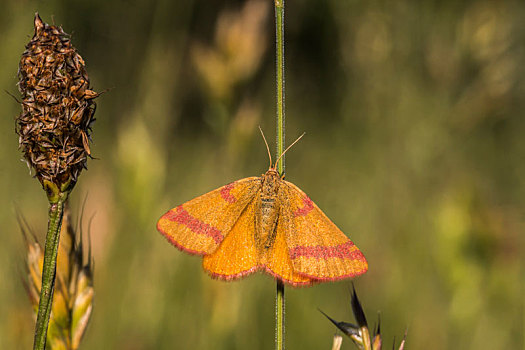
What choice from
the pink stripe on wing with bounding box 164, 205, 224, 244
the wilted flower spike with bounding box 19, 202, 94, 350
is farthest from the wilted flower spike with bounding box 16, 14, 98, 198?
the pink stripe on wing with bounding box 164, 205, 224, 244

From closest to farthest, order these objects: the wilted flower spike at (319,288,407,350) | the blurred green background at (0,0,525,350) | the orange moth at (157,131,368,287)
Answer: the wilted flower spike at (319,288,407,350), the orange moth at (157,131,368,287), the blurred green background at (0,0,525,350)

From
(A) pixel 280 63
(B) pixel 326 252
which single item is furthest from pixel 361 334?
(A) pixel 280 63

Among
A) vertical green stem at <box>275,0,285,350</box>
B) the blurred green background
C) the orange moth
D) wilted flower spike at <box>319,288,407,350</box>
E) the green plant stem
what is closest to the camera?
the green plant stem

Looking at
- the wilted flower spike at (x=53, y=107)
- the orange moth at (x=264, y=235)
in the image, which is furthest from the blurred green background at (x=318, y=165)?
the wilted flower spike at (x=53, y=107)

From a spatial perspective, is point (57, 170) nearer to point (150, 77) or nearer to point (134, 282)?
point (134, 282)

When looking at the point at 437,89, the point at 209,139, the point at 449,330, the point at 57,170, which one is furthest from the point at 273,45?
the point at 57,170

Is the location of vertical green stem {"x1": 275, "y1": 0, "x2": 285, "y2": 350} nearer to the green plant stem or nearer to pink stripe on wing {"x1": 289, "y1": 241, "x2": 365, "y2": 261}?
pink stripe on wing {"x1": 289, "y1": 241, "x2": 365, "y2": 261}
